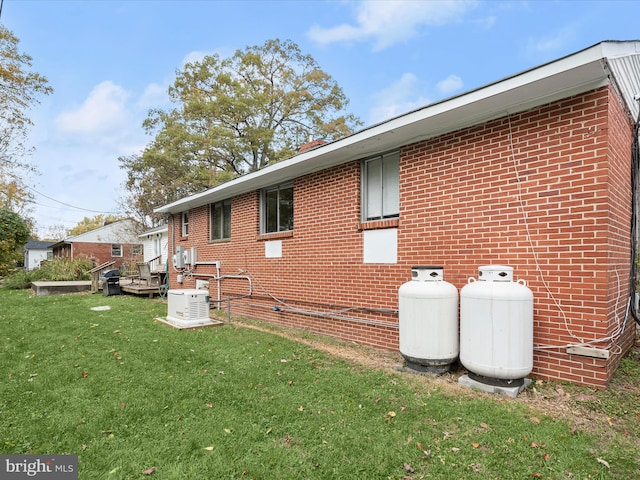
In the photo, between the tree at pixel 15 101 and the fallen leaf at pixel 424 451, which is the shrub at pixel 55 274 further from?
the fallen leaf at pixel 424 451

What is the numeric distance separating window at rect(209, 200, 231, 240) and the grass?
5144mm

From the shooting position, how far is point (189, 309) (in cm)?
702

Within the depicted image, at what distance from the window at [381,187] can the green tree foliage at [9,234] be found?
1618 centimetres

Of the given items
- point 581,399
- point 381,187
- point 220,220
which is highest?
point 381,187

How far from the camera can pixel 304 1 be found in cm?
928

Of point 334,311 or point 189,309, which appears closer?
point 334,311

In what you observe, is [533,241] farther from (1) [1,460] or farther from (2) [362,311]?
(1) [1,460]

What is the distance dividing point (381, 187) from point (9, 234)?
1687cm

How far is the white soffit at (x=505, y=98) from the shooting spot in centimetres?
331

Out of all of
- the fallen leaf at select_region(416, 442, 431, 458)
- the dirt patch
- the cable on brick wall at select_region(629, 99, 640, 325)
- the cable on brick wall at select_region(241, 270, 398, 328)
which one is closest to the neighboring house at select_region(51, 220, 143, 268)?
the cable on brick wall at select_region(241, 270, 398, 328)

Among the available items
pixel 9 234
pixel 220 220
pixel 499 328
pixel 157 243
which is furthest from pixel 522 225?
pixel 157 243

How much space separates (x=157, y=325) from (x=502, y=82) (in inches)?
285

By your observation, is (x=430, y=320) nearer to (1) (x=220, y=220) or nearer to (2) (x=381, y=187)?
(2) (x=381, y=187)

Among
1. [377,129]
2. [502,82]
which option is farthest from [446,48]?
[502,82]
